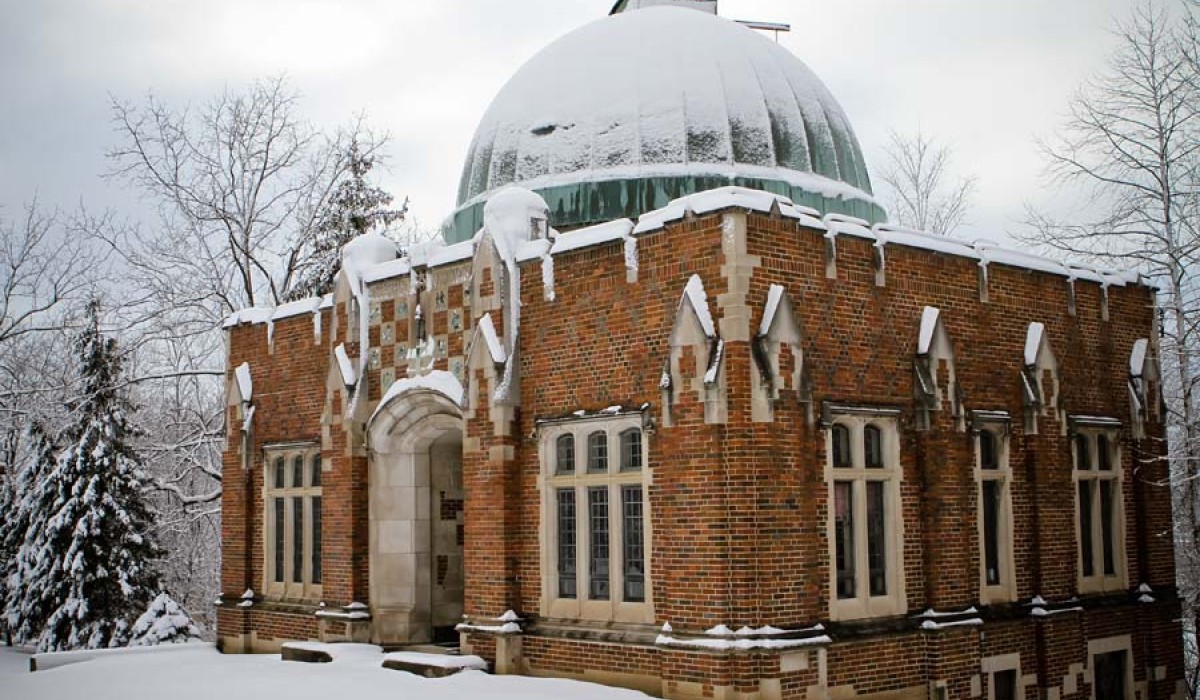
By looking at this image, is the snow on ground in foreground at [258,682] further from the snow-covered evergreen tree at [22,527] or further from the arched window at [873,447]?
the snow-covered evergreen tree at [22,527]

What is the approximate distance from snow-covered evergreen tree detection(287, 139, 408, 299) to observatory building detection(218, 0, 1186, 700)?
36.0 feet

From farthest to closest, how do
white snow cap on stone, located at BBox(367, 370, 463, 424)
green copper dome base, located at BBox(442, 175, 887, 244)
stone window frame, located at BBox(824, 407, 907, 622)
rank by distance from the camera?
green copper dome base, located at BBox(442, 175, 887, 244), white snow cap on stone, located at BBox(367, 370, 463, 424), stone window frame, located at BBox(824, 407, 907, 622)

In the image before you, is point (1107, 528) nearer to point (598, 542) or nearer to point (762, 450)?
point (762, 450)

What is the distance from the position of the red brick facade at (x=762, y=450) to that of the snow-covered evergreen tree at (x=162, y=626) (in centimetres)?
425

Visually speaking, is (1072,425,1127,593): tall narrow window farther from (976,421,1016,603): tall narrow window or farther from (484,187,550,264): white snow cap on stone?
(484,187,550,264): white snow cap on stone

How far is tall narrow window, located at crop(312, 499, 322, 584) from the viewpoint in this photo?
58.8 ft

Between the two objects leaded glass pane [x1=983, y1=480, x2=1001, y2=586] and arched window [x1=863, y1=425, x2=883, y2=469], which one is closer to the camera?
arched window [x1=863, y1=425, x2=883, y2=469]

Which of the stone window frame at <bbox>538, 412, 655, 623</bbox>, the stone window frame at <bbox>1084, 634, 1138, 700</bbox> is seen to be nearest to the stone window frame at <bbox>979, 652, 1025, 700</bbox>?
the stone window frame at <bbox>1084, 634, 1138, 700</bbox>

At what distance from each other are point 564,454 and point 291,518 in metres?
6.15

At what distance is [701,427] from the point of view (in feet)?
39.9

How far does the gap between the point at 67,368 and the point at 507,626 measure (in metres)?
24.9

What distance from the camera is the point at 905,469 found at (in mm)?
13633

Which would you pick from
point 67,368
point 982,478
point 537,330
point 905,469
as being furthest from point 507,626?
point 67,368

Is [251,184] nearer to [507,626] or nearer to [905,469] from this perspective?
[507,626]
